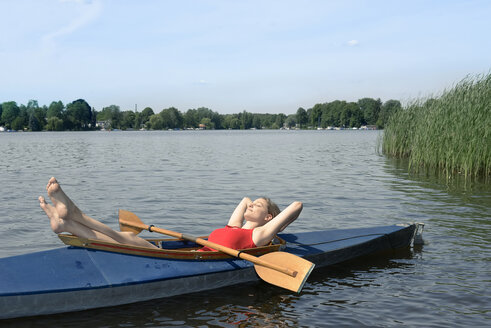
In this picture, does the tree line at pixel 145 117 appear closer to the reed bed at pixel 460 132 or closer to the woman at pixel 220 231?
the reed bed at pixel 460 132

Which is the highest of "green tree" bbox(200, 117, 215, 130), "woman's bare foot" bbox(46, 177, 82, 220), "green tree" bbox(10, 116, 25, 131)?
"green tree" bbox(200, 117, 215, 130)

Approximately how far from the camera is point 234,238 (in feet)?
18.4

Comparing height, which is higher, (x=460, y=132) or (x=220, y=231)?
(x=460, y=132)

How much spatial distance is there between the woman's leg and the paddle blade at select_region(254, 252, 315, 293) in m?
1.35

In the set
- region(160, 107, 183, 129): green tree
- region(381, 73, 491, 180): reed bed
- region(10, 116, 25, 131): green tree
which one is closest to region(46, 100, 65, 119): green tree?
region(10, 116, 25, 131): green tree

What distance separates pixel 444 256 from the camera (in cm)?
687

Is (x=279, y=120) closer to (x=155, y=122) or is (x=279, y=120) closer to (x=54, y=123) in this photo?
(x=155, y=122)

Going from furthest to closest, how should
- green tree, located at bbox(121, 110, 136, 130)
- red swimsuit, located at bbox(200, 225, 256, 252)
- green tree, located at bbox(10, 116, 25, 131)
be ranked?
green tree, located at bbox(121, 110, 136, 130)
green tree, located at bbox(10, 116, 25, 131)
red swimsuit, located at bbox(200, 225, 256, 252)

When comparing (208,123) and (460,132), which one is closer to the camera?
(460,132)

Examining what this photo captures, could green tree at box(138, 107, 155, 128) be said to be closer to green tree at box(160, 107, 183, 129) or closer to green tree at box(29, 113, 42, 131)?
green tree at box(160, 107, 183, 129)

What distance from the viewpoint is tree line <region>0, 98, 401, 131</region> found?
12269 centimetres

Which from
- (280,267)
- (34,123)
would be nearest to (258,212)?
(280,267)

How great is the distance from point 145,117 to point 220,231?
471ft

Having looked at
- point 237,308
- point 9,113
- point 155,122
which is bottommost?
point 237,308
